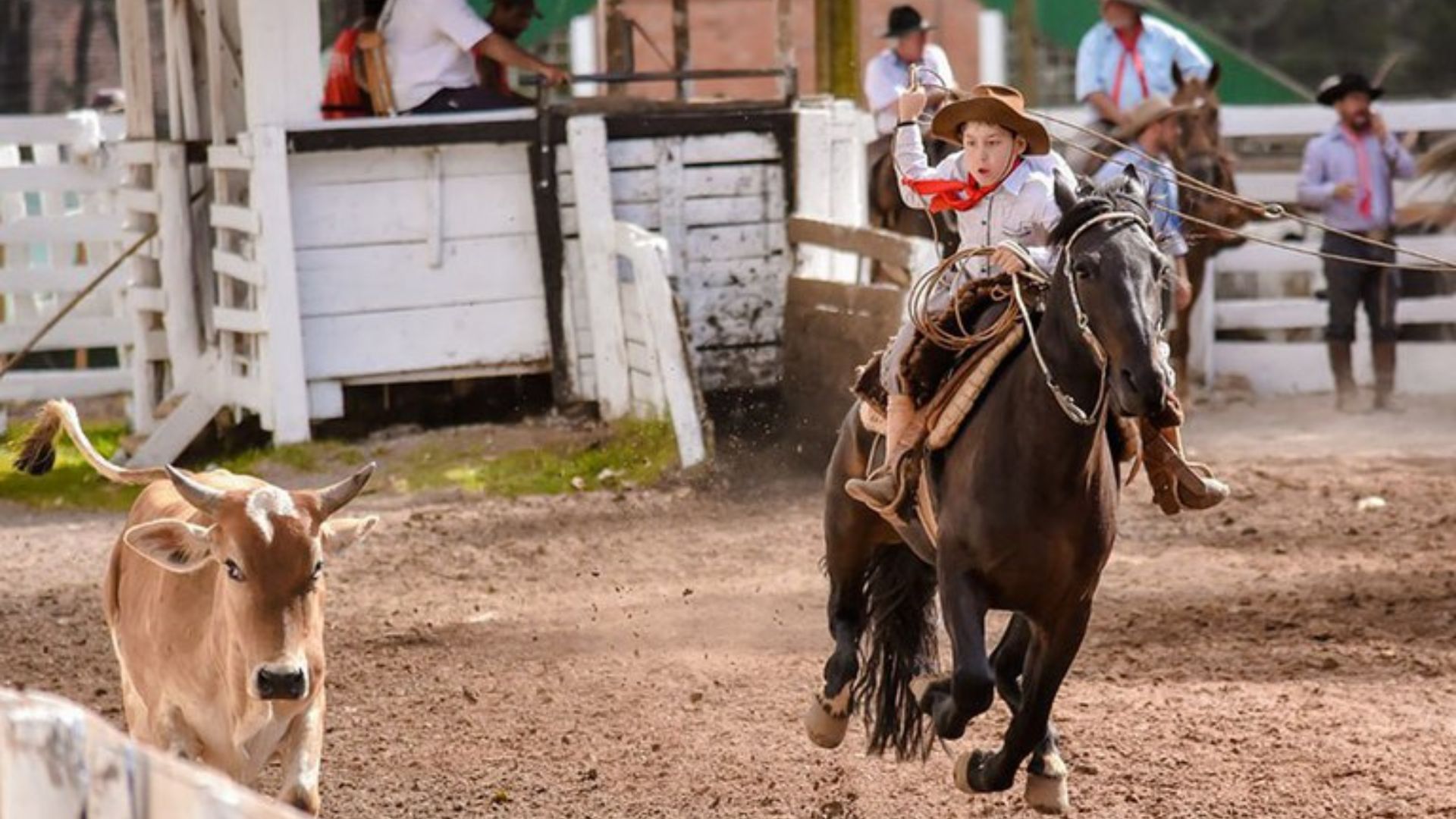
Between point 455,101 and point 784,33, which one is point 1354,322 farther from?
point 455,101

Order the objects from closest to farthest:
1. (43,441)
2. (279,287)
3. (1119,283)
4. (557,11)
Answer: (1119,283), (43,441), (279,287), (557,11)

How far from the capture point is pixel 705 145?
14711 millimetres

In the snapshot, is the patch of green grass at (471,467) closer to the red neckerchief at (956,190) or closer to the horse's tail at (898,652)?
the horse's tail at (898,652)

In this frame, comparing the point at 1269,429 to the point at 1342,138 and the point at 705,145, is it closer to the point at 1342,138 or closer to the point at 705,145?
the point at 1342,138

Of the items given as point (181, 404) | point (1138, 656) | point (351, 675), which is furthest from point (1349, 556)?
point (181, 404)

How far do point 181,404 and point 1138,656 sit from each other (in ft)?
23.9

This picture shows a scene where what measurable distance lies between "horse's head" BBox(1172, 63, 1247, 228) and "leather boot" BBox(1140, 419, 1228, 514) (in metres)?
8.10

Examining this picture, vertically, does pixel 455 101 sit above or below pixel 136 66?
below

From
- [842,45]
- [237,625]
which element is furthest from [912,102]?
[842,45]

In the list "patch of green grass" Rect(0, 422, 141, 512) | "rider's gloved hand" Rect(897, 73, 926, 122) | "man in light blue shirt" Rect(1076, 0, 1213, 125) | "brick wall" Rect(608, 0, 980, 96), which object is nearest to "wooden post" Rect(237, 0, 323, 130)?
"patch of green grass" Rect(0, 422, 141, 512)

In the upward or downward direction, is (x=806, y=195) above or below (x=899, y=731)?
above

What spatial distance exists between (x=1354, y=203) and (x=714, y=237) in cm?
445

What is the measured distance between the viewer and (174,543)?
6621mm

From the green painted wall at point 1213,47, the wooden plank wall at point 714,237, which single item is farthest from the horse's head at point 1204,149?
the green painted wall at point 1213,47
